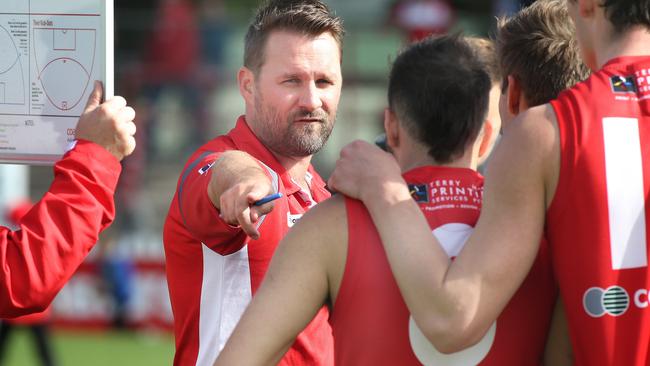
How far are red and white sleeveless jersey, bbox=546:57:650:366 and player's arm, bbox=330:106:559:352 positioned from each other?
6 centimetres

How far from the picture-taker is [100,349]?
10461mm

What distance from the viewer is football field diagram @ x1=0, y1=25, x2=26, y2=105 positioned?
3.06 meters

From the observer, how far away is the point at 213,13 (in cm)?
1345

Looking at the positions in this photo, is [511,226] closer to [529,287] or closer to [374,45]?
[529,287]

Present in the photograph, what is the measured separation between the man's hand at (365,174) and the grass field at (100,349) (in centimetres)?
756

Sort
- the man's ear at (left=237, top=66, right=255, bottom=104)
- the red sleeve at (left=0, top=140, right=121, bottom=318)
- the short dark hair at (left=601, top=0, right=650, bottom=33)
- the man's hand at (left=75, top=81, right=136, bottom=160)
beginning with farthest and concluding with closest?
the man's ear at (left=237, top=66, right=255, bottom=104)
the man's hand at (left=75, top=81, right=136, bottom=160)
the red sleeve at (left=0, top=140, right=121, bottom=318)
the short dark hair at (left=601, top=0, right=650, bottom=33)

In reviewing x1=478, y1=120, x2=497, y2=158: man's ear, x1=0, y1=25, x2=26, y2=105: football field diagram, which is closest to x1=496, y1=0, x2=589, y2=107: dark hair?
x1=478, y1=120, x2=497, y2=158: man's ear

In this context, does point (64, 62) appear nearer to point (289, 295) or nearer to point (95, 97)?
point (95, 97)

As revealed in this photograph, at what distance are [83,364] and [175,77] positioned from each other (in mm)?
4532

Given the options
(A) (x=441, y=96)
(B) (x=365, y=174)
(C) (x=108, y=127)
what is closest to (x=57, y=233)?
(C) (x=108, y=127)

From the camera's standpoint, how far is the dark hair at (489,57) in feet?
7.88

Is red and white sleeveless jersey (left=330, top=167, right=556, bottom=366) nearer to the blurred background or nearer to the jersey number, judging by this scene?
the jersey number

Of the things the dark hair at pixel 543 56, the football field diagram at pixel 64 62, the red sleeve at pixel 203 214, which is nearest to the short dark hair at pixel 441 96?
the dark hair at pixel 543 56

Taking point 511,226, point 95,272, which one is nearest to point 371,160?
point 511,226
